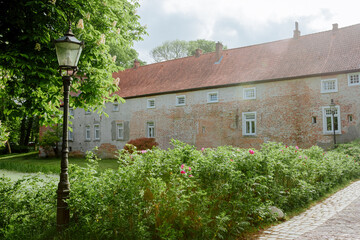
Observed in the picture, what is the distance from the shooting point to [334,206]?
7938mm

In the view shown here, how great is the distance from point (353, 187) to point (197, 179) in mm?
7505

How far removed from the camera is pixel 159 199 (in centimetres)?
511

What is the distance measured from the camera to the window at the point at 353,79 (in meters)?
20.0

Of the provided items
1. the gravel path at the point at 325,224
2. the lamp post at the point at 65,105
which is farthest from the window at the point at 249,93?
the lamp post at the point at 65,105

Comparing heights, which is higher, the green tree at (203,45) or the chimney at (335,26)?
the green tree at (203,45)

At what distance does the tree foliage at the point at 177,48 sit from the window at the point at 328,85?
1033 inches

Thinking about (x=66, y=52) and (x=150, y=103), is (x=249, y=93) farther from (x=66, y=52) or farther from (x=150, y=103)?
(x=66, y=52)

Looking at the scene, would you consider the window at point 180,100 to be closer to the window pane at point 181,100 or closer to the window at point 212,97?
the window pane at point 181,100

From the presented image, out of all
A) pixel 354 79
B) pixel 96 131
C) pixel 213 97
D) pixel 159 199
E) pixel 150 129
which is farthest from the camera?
pixel 96 131

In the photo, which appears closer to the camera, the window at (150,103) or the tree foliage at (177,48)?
the window at (150,103)

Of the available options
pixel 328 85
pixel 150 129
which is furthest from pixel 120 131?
pixel 328 85

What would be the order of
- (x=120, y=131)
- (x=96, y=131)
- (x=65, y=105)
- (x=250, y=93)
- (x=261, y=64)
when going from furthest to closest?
(x=96, y=131) → (x=120, y=131) → (x=261, y=64) → (x=250, y=93) → (x=65, y=105)

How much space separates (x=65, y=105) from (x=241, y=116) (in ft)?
64.0

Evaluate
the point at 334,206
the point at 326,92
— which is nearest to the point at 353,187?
the point at 334,206
